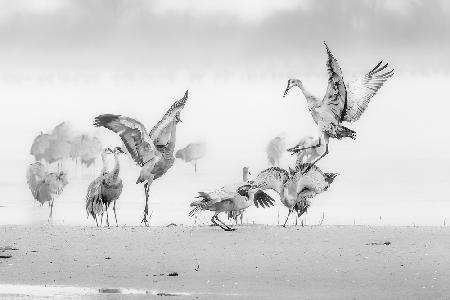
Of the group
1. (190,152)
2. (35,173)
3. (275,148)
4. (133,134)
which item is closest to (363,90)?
(133,134)

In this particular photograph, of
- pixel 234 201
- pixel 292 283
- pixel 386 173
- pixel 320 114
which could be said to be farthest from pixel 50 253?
pixel 386 173

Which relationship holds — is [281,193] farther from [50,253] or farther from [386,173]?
[386,173]

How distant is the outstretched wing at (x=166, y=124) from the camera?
59.7 feet

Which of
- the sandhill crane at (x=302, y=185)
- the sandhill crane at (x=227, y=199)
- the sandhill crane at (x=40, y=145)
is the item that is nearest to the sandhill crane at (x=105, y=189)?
the sandhill crane at (x=227, y=199)

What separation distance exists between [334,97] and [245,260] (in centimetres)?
470

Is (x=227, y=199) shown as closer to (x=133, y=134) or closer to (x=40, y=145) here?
(x=133, y=134)

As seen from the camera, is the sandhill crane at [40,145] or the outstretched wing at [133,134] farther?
the sandhill crane at [40,145]

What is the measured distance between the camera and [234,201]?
16.2 m

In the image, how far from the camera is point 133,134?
17.5 m

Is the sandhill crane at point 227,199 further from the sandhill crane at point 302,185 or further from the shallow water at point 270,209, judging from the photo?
the shallow water at point 270,209

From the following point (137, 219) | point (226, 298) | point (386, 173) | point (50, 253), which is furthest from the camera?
point (386, 173)

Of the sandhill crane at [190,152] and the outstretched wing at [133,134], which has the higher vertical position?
the sandhill crane at [190,152]

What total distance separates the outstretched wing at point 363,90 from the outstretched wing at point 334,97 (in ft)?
0.72

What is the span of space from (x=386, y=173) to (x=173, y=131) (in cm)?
2889
